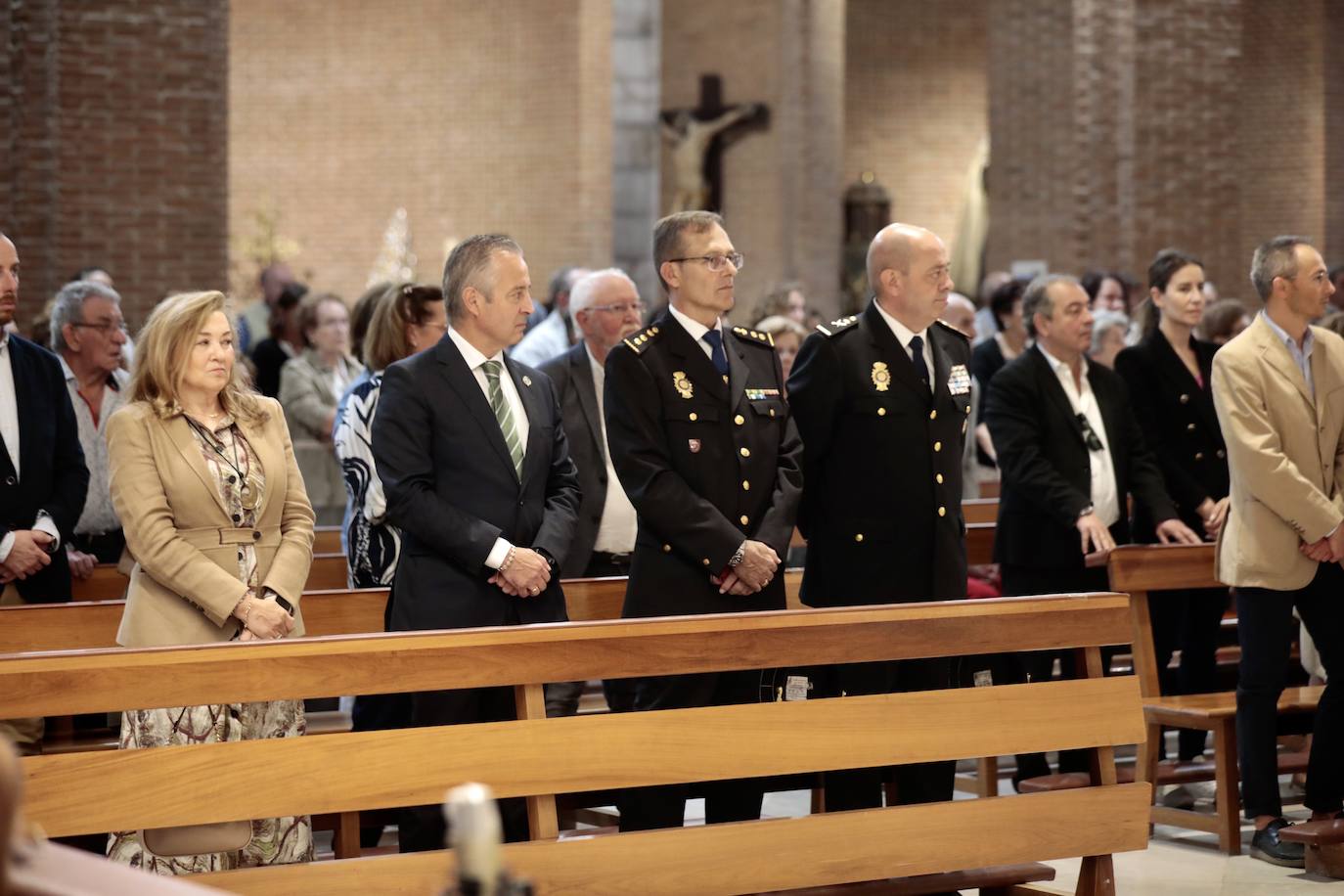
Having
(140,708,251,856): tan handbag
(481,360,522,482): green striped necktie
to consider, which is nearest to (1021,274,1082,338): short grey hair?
(481,360,522,482): green striped necktie

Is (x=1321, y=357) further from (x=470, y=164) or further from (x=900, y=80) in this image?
(x=900, y=80)

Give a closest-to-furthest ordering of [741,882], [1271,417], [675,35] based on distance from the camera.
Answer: [741,882]
[1271,417]
[675,35]

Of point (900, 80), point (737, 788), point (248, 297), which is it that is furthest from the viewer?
point (900, 80)

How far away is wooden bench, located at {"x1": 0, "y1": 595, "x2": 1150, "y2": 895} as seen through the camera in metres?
3.69

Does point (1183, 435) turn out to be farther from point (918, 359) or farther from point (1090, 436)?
point (918, 359)

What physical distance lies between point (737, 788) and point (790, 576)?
1.38 meters

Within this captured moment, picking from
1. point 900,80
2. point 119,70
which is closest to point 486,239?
point 119,70

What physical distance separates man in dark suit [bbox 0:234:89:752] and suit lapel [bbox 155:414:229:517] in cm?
114

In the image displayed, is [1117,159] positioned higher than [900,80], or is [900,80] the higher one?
[900,80]

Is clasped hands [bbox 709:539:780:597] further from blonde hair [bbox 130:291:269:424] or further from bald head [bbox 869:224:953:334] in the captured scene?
blonde hair [bbox 130:291:269:424]

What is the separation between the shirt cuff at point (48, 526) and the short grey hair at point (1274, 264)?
12.2 ft

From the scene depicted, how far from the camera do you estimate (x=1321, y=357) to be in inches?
220

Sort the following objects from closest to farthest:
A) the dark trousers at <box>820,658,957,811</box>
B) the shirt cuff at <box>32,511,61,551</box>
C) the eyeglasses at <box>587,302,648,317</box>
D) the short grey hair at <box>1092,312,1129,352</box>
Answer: the dark trousers at <box>820,658,957,811</box> → the shirt cuff at <box>32,511,61,551</box> → the eyeglasses at <box>587,302,648,317</box> → the short grey hair at <box>1092,312,1129,352</box>

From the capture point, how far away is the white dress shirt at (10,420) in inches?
215
